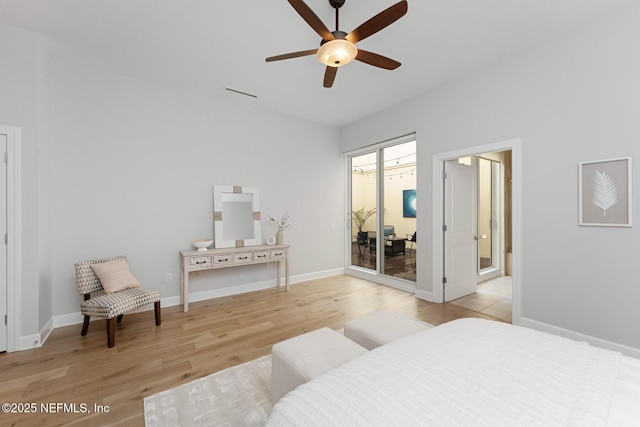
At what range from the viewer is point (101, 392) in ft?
6.18

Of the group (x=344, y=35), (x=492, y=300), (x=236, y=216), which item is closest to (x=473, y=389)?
(x=344, y=35)

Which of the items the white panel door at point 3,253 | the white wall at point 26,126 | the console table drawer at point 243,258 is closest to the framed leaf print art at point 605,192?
the console table drawer at point 243,258

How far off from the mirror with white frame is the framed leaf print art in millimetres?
4028

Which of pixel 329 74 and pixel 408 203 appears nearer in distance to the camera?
pixel 329 74

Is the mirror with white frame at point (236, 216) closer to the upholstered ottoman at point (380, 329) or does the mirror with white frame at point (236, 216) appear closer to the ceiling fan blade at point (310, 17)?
the upholstered ottoman at point (380, 329)

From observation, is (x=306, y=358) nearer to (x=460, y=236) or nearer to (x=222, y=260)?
(x=222, y=260)

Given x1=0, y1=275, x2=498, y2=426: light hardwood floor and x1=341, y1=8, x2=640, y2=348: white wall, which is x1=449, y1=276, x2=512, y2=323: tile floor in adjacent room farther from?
x1=341, y1=8, x2=640, y2=348: white wall

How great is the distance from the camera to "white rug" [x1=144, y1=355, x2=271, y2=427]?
1.62 m

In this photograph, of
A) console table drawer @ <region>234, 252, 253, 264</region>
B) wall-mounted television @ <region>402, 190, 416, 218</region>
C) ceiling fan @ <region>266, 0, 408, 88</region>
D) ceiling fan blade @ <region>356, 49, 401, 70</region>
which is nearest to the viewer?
ceiling fan @ <region>266, 0, 408, 88</region>

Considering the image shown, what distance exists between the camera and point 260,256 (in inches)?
159

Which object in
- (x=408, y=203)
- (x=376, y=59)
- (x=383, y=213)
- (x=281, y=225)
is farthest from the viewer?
(x=408, y=203)

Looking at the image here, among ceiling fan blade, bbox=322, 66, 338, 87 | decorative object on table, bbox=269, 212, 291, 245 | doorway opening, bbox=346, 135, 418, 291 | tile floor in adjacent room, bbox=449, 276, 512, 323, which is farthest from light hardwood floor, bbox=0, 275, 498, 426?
ceiling fan blade, bbox=322, 66, 338, 87

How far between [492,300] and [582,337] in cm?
133

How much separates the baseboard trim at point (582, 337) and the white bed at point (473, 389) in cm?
186
